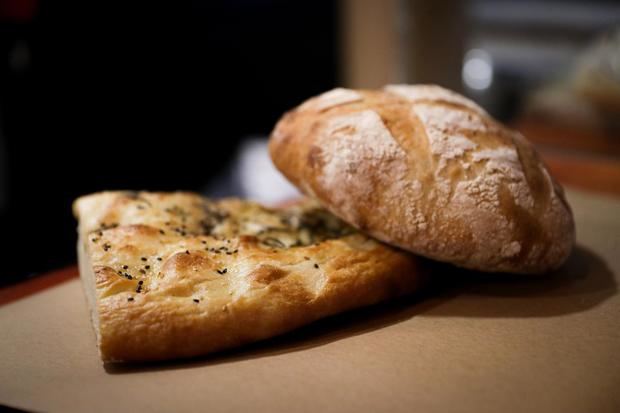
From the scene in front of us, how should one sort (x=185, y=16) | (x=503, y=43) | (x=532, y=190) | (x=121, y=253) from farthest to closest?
(x=503, y=43), (x=185, y=16), (x=532, y=190), (x=121, y=253)

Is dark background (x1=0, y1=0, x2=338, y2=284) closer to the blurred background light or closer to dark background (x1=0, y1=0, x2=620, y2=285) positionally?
dark background (x1=0, y1=0, x2=620, y2=285)

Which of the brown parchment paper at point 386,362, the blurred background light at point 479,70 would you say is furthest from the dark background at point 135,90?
the brown parchment paper at point 386,362

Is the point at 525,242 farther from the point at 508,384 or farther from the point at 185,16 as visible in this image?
the point at 185,16

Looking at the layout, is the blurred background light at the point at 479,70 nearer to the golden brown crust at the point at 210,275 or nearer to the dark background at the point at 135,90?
the dark background at the point at 135,90

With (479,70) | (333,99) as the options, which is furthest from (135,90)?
(333,99)

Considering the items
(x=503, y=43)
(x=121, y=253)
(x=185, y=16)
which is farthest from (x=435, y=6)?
(x=121, y=253)
